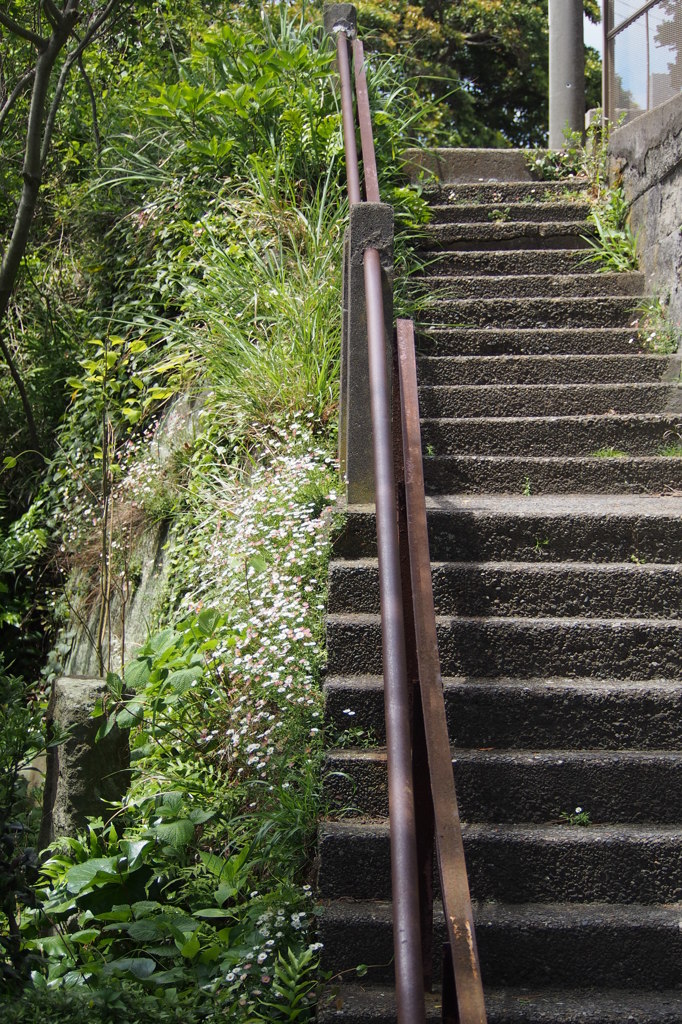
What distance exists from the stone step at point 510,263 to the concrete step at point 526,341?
2.09 ft

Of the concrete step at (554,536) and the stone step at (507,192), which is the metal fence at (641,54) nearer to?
the stone step at (507,192)

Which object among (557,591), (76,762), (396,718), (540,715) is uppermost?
(557,591)

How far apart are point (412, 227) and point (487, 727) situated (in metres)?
3.32

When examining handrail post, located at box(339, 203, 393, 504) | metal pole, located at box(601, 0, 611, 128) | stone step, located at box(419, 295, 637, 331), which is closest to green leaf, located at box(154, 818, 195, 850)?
handrail post, located at box(339, 203, 393, 504)

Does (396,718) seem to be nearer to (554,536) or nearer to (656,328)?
(554,536)

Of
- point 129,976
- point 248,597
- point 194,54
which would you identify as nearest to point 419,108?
point 194,54

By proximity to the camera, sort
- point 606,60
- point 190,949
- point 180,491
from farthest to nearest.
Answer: point 606,60 → point 180,491 → point 190,949

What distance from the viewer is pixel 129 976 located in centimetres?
246

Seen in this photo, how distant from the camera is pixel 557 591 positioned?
10.7 ft

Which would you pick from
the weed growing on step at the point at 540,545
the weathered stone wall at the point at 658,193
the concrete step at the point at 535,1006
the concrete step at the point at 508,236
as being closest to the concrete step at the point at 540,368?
the weathered stone wall at the point at 658,193

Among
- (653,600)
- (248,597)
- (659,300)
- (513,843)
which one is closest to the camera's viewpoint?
(513,843)

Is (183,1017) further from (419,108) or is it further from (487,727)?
(419,108)

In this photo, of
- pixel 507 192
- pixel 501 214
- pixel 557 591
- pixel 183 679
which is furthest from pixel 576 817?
pixel 507 192

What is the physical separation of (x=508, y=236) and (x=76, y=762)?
12.5 ft
